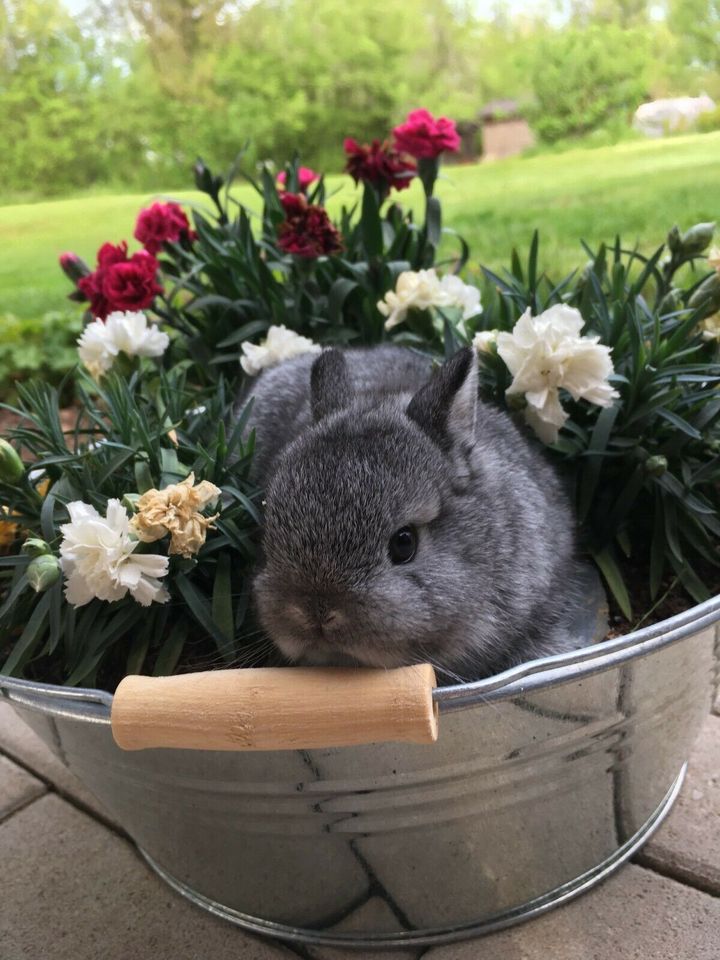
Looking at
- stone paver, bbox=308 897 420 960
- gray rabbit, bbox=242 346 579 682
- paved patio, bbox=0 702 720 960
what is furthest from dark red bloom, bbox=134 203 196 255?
stone paver, bbox=308 897 420 960

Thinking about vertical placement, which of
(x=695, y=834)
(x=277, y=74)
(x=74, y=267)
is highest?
(x=277, y=74)

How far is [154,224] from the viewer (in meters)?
2.03

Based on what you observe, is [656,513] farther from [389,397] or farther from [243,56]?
[243,56]

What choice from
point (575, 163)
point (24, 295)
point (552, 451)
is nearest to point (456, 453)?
point (552, 451)

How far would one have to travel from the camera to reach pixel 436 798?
3.77 feet

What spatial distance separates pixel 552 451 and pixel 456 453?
365 mm

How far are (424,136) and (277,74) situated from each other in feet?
4.31

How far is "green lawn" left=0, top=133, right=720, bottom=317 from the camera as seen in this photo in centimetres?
238

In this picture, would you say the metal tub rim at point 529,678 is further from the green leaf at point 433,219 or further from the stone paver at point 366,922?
the green leaf at point 433,219

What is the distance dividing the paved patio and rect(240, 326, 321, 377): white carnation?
842 millimetres

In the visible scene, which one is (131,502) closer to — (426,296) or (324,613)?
(324,613)

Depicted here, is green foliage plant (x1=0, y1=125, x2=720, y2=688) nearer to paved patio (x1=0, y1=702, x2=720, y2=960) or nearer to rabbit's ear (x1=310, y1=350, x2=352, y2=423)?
rabbit's ear (x1=310, y1=350, x2=352, y2=423)

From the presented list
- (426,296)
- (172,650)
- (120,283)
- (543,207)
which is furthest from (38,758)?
(543,207)

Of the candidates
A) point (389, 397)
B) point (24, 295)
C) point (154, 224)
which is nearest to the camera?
point (389, 397)
